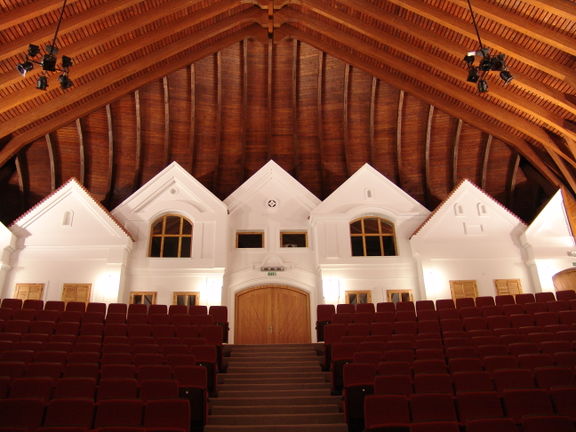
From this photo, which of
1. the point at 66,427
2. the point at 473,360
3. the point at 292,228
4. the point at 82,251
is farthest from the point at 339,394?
the point at 82,251

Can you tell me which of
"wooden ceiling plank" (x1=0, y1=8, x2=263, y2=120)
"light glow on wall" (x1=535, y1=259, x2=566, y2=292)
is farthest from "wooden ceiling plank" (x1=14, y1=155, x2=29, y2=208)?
"light glow on wall" (x1=535, y1=259, x2=566, y2=292)

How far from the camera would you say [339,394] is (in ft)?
29.1

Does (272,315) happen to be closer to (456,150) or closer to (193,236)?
(193,236)

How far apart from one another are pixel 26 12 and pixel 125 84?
16.5ft

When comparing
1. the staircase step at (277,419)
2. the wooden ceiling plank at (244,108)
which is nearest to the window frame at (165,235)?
the wooden ceiling plank at (244,108)

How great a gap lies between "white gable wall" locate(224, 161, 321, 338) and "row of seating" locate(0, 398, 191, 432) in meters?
9.39

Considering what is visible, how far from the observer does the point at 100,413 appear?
627cm

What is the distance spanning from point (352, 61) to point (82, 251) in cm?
1144

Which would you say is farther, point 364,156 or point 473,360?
point 364,156

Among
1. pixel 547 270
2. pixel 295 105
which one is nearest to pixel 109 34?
pixel 295 105

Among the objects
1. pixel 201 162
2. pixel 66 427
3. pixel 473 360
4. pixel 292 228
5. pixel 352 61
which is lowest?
pixel 66 427

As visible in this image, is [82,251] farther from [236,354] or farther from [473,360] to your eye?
[473,360]

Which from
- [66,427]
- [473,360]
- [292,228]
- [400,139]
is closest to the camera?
[66,427]

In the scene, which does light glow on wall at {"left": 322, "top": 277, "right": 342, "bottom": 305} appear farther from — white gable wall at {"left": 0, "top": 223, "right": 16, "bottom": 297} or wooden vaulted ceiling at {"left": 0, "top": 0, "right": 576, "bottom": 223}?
white gable wall at {"left": 0, "top": 223, "right": 16, "bottom": 297}
